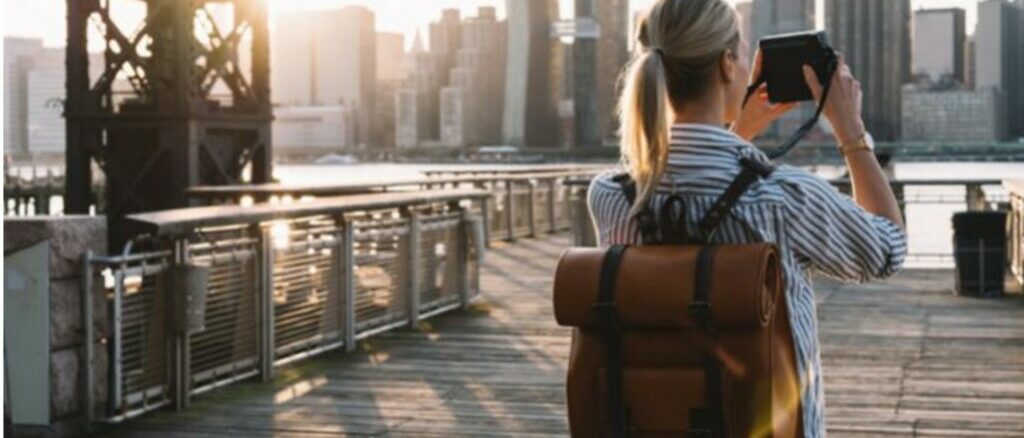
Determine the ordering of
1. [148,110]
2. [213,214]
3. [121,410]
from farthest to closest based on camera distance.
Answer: [148,110], [213,214], [121,410]

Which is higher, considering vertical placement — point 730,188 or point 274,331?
point 730,188

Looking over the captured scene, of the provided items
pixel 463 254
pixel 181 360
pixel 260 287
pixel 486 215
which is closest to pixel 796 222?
pixel 181 360

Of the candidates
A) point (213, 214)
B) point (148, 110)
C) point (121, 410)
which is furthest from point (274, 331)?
point (148, 110)

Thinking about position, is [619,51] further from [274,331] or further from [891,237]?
[891,237]

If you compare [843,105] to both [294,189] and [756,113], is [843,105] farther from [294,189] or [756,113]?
[294,189]

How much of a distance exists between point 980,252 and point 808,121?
11.3 m

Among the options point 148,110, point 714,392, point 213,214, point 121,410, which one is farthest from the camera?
point 148,110

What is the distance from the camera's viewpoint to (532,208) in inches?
909

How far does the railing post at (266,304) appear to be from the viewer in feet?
27.0

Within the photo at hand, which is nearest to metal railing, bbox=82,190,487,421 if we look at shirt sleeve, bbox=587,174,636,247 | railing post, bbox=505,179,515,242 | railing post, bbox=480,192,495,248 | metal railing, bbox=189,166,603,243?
shirt sleeve, bbox=587,174,636,247

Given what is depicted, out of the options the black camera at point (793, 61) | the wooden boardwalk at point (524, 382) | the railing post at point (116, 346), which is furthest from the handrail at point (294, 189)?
the black camera at point (793, 61)

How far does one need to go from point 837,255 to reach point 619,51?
70.4 meters

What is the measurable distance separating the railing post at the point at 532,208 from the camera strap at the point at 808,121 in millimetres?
19989

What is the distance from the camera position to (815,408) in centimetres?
250
